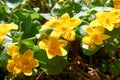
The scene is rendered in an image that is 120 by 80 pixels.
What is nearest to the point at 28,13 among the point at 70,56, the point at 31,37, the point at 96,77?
the point at 31,37

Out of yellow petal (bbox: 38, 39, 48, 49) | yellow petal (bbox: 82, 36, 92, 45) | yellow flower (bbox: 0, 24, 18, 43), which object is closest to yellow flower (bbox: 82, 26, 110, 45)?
yellow petal (bbox: 82, 36, 92, 45)

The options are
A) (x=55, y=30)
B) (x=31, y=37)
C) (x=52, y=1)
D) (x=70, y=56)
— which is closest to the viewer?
(x=55, y=30)

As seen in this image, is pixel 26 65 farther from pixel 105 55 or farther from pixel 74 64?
pixel 105 55

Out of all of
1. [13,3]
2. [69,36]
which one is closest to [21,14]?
[13,3]

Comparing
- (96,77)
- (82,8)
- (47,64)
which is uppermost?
(82,8)

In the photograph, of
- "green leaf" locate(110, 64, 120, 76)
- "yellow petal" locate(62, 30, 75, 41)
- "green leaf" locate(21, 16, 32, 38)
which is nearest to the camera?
"yellow petal" locate(62, 30, 75, 41)

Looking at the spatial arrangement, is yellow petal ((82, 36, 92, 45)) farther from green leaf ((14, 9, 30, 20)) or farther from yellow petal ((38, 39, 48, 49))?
green leaf ((14, 9, 30, 20))
